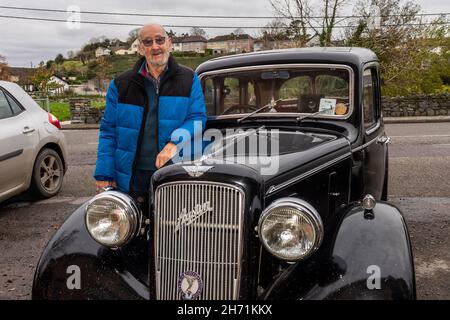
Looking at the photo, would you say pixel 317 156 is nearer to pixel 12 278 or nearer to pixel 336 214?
pixel 336 214

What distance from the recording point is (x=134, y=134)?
336 centimetres

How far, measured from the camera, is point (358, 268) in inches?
94.1

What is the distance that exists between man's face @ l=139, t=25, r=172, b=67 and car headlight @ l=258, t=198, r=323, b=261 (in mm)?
1514

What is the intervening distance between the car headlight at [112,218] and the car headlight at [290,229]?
0.74 metres

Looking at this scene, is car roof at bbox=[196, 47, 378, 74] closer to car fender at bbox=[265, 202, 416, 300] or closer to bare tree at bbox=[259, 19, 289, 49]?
car fender at bbox=[265, 202, 416, 300]

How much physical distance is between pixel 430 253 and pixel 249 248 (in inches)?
104

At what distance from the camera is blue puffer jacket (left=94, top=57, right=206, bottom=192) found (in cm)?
335

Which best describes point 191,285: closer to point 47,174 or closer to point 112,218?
point 112,218

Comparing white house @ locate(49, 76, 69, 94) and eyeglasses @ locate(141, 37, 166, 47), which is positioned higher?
eyeglasses @ locate(141, 37, 166, 47)

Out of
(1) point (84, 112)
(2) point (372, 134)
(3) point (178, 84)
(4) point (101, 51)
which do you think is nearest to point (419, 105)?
(1) point (84, 112)

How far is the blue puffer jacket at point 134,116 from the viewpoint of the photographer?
3350 millimetres

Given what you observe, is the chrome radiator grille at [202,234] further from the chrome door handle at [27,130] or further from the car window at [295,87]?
the chrome door handle at [27,130]

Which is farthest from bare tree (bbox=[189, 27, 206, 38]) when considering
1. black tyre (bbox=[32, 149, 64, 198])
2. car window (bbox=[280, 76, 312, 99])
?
car window (bbox=[280, 76, 312, 99])

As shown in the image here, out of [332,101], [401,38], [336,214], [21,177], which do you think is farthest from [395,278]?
[401,38]
